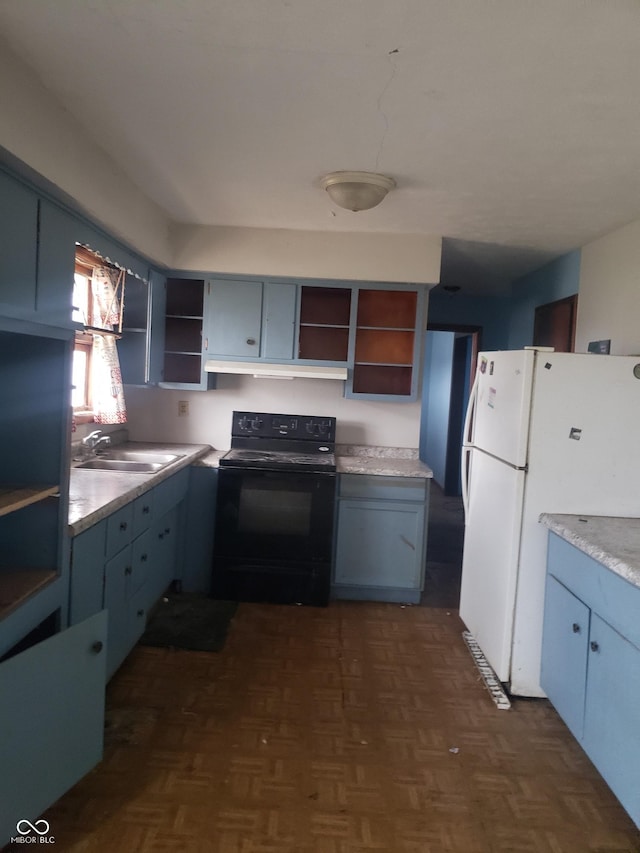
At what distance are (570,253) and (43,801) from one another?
389 centimetres

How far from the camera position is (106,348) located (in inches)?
131

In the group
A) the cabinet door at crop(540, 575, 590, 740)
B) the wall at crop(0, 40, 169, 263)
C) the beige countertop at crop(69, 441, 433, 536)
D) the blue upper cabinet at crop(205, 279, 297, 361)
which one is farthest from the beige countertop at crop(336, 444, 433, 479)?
the wall at crop(0, 40, 169, 263)

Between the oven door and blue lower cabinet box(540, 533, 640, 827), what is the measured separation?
55.7 inches

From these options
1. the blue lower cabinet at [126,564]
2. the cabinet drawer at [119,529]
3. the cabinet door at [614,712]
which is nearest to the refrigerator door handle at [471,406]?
the cabinet door at [614,712]

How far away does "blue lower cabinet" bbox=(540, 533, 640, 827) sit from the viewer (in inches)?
72.4

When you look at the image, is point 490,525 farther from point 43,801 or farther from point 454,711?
point 43,801

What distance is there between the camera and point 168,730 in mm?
2324

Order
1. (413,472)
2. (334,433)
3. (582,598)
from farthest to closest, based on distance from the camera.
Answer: (334,433) → (413,472) → (582,598)

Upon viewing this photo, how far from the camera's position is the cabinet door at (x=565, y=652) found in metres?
2.20

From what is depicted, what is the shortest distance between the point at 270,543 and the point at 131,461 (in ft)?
3.14

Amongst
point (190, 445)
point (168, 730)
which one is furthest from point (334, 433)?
point (168, 730)

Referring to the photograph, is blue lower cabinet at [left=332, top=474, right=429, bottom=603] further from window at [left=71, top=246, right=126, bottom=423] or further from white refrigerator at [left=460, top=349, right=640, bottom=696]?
window at [left=71, top=246, right=126, bottom=423]

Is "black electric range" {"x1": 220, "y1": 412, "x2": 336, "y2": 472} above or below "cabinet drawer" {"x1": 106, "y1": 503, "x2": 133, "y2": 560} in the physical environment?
above

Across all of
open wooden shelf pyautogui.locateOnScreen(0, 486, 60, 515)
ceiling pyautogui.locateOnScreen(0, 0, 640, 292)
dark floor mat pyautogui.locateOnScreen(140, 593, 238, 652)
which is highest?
ceiling pyautogui.locateOnScreen(0, 0, 640, 292)
